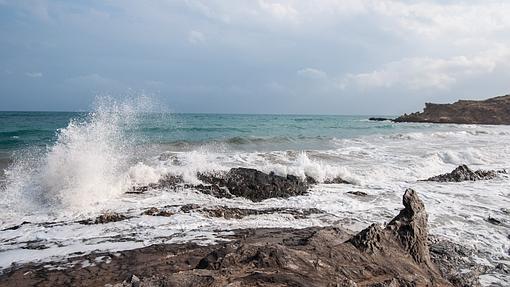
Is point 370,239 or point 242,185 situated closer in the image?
point 370,239

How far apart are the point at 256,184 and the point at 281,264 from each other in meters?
5.29

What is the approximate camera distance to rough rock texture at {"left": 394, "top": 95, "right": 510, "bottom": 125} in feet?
187

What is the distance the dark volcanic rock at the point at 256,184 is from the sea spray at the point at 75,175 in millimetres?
2029

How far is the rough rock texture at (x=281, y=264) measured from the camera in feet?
10.1

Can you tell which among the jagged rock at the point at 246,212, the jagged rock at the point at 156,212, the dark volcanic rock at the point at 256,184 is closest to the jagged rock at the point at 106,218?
the jagged rock at the point at 156,212

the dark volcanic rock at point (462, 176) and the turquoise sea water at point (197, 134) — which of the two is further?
the turquoise sea water at point (197, 134)

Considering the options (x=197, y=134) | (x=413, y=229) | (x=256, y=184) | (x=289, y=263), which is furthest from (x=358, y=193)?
(x=197, y=134)

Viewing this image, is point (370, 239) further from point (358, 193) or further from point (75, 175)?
point (75, 175)

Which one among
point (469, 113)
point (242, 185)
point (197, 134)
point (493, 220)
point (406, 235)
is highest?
point (469, 113)

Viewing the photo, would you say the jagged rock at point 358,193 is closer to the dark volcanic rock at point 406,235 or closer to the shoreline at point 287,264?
the shoreline at point 287,264

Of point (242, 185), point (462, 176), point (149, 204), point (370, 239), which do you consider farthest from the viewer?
point (462, 176)

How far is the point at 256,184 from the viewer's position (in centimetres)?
855

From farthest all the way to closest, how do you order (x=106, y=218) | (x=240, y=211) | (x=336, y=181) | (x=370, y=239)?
1. (x=336, y=181)
2. (x=240, y=211)
3. (x=106, y=218)
4. (x=370, y=239)

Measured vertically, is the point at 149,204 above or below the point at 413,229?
below
